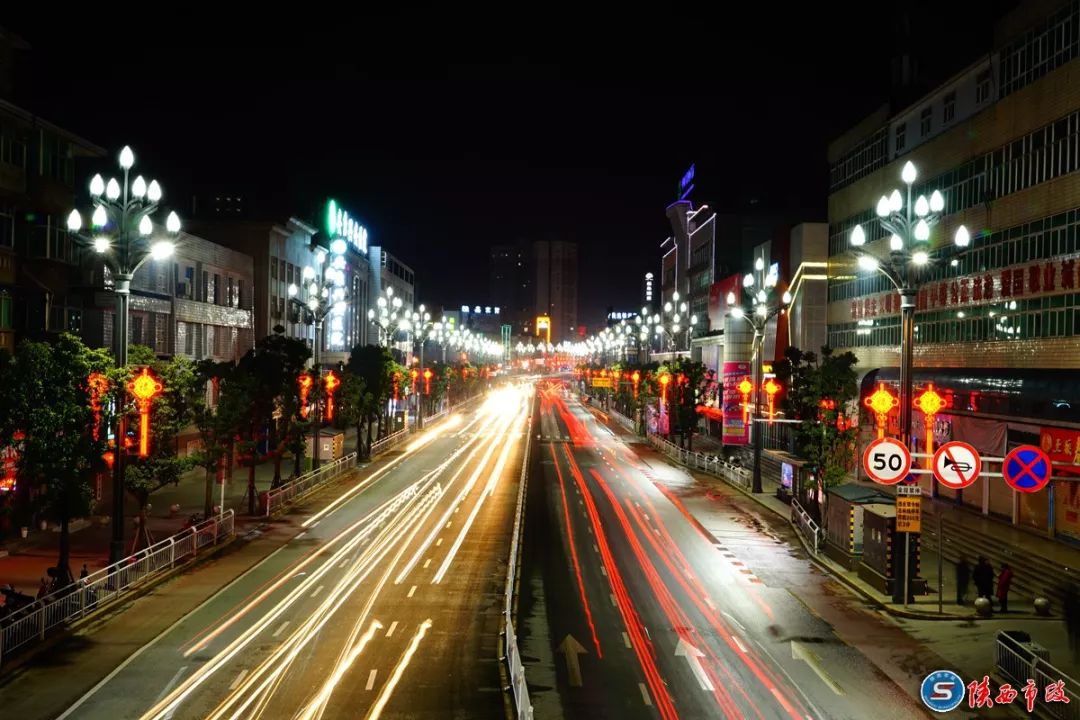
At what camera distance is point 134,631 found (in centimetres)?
2216

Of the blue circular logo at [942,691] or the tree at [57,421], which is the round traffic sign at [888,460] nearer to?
the blue circular logo at [942,691]

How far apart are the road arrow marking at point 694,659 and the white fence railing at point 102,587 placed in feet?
46.6

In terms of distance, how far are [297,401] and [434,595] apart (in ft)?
66.8

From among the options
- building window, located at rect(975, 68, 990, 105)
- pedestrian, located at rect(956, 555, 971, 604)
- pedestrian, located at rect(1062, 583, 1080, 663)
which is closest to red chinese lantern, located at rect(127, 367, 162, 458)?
pedestrian, located at rect(956, 555, 971, 604)

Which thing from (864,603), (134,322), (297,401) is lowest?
(864,603)

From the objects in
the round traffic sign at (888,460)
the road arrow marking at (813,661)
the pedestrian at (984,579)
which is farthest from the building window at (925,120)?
the road arrow marking at (813,661)

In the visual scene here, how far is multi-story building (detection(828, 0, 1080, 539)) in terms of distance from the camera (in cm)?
3225

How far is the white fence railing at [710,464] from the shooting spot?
5200cm

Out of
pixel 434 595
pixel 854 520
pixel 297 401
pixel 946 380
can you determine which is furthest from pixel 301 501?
pixel 946 380

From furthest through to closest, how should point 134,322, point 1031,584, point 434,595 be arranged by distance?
1. point 134,322
2. point 1031,584
3. point 434,595

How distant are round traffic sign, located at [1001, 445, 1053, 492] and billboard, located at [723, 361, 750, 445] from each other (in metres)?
46.1

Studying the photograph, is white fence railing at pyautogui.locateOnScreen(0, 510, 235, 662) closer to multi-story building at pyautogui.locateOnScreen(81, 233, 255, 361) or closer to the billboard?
multi-story building at pyautogui.locateOnScreen(81, 233, 255, 361)

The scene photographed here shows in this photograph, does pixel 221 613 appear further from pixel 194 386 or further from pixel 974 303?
pixel 974 303

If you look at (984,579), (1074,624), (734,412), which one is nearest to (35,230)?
(984,579)
